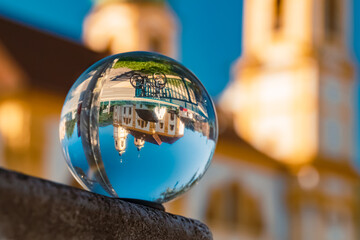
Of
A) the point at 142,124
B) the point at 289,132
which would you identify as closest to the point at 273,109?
the point at 289,132

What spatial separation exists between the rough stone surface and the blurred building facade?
19767mm

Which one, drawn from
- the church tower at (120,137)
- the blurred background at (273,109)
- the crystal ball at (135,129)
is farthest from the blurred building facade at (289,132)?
the church tower at (120,137)

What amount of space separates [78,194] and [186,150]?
41 centimetres

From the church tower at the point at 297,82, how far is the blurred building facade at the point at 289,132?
4 cm

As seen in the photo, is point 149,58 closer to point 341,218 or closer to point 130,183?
point 130,183

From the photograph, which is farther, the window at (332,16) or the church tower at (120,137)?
the window at (332,16)

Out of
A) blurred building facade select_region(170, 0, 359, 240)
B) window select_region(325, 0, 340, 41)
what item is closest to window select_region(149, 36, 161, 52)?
blurred building facade select_region(170, 0, 359, 240)

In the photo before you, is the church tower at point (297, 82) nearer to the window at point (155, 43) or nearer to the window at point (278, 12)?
the window at point (278, 12)

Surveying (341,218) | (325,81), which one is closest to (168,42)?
(325,81)

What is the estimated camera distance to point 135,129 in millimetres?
1606

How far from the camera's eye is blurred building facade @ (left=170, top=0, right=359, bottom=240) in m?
22.7

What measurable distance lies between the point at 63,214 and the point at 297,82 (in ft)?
81.6

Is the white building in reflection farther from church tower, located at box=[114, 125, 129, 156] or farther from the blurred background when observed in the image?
the blurred background

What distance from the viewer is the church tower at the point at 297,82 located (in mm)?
25547
